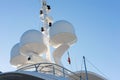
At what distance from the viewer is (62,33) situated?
17031mm

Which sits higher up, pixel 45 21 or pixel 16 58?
pixel 45 21

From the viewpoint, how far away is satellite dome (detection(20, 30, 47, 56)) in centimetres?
1705

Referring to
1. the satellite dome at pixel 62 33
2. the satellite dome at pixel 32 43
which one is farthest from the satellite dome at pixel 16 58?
the satellite dome at pixel 62 33

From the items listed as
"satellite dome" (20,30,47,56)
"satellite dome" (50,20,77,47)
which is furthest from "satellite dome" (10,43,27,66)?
"satellite dome" (50,20,77,47)

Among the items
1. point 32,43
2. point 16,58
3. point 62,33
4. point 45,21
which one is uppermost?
point 45,21

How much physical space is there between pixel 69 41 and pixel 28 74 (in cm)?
653

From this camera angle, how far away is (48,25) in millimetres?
19922

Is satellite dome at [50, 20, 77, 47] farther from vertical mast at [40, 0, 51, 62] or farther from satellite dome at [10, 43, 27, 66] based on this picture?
satellite dome at [10, 43, 27, 66]

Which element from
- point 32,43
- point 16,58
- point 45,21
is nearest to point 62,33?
point 32,43

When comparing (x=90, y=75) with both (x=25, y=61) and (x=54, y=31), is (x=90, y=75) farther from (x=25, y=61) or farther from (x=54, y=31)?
(x=25, y=61)

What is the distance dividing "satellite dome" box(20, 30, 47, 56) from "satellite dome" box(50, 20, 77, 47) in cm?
68

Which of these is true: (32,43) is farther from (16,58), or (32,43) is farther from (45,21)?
(45,21)

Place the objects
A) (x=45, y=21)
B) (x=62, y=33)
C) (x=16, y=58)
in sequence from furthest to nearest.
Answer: (x=45, y=21) < (x=16, y=58) < (x=62, y=33)

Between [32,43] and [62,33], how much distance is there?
1.79 metres
